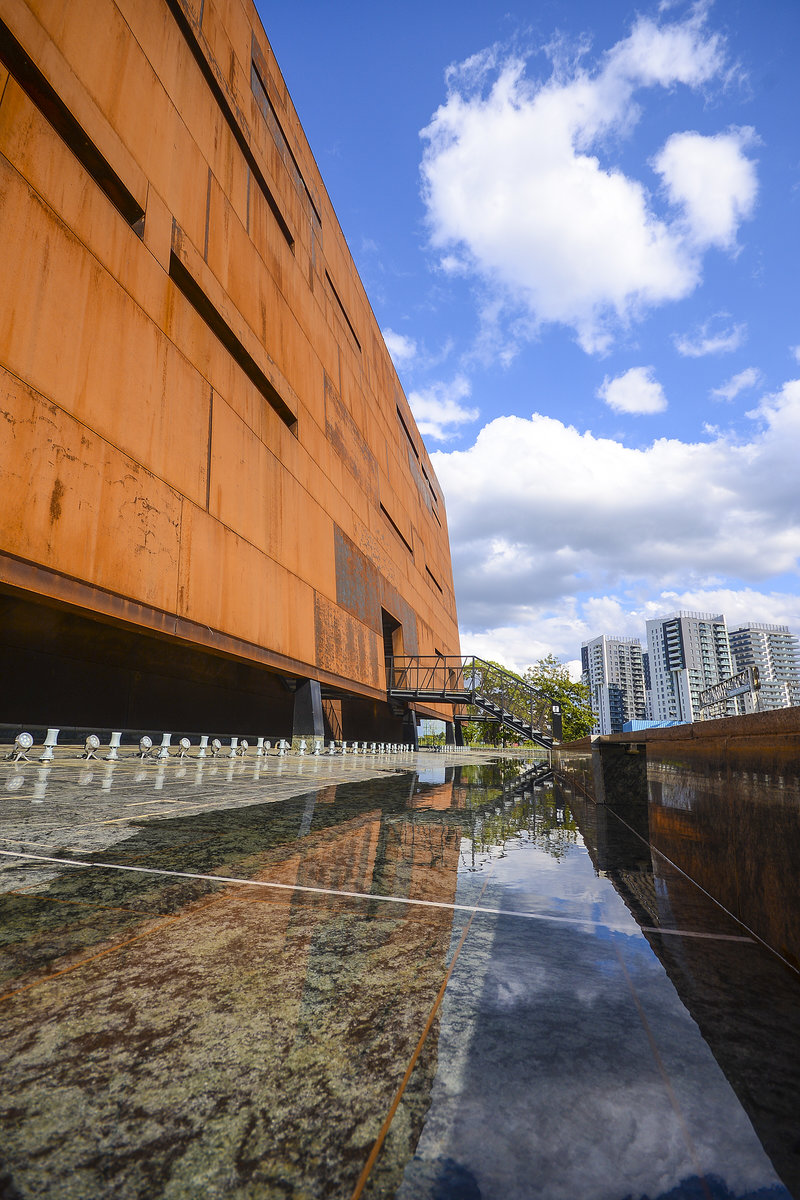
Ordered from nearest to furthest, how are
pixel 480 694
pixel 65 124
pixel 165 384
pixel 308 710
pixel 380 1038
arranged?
1. pixel 380 1038
2. pixel 65 124
3. pixel 165 384
4. pixel 308 710
5. pixel 480 694

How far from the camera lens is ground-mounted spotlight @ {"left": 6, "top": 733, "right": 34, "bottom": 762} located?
8633 millimetres

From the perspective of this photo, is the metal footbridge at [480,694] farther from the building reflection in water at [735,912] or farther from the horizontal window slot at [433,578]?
the building reflection in water at [735,912]

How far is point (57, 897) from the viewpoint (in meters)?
2.50

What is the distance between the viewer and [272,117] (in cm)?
1855

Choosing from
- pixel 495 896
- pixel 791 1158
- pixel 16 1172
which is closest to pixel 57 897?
pixel 16 1172

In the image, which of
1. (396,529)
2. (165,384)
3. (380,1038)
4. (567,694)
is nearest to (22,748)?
(165,384)

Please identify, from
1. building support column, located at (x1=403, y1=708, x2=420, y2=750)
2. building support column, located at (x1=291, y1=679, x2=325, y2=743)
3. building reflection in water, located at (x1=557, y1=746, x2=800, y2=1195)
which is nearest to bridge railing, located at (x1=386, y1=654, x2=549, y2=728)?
building support column, located at (x1=403, y1=708, x2=420, y2=750)

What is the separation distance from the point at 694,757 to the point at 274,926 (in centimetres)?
265

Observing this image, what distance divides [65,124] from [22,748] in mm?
10047

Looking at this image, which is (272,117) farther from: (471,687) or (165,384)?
(471,687)

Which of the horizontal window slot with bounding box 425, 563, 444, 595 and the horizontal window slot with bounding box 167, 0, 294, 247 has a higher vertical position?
the horizontal window slot with bounding box 167, 0, 294, 247

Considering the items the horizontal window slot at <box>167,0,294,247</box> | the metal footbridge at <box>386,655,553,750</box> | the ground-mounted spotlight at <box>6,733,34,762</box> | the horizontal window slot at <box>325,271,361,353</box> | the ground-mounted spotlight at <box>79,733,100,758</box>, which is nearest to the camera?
the ground-mounted spotlight at <box>6,733,34,762</box>

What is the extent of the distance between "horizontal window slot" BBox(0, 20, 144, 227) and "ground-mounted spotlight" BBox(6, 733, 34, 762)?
9.17m

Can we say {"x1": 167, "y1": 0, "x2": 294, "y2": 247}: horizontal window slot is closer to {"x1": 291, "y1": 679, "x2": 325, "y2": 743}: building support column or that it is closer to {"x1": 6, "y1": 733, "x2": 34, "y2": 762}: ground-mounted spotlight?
{"x1": 291, "y1": 679, "x2": 325, "y2": 743}: building support column
